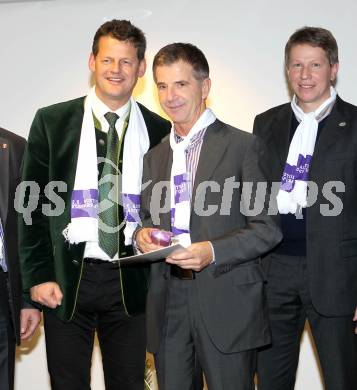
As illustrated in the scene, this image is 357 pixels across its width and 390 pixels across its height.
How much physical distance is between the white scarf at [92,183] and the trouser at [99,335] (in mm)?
167

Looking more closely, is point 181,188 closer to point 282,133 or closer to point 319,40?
point 282,133

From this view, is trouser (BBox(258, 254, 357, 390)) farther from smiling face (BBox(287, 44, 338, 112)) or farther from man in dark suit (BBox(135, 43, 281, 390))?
smiling face (BBox(287, 44, 338, 112))

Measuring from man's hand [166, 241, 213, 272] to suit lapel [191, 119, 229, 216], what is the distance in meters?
0.21

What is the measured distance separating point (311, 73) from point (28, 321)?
1.75 metres

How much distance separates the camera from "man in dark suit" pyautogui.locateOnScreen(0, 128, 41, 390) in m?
2.76

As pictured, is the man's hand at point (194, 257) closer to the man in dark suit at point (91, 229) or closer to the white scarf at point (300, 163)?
the man in dark suit at point (91, 229)

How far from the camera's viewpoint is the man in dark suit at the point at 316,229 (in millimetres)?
2686

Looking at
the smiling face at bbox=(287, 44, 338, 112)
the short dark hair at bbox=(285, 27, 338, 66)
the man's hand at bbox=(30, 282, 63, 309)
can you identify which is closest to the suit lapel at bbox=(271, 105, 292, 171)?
the smiling face at bbox=(287, 44, 338, 112)

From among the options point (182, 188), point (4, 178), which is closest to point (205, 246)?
point (182, 188)

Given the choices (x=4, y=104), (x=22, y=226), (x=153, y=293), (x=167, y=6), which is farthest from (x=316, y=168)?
(x=4, y=104)

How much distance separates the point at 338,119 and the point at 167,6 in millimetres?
1669

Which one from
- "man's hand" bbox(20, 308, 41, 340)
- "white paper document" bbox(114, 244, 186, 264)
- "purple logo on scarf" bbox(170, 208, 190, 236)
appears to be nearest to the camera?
"white paper document" bbox(114, 244, 186, 264)

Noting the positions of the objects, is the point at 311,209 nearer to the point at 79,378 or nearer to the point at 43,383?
the point at 79,378

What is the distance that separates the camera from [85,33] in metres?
4.12
